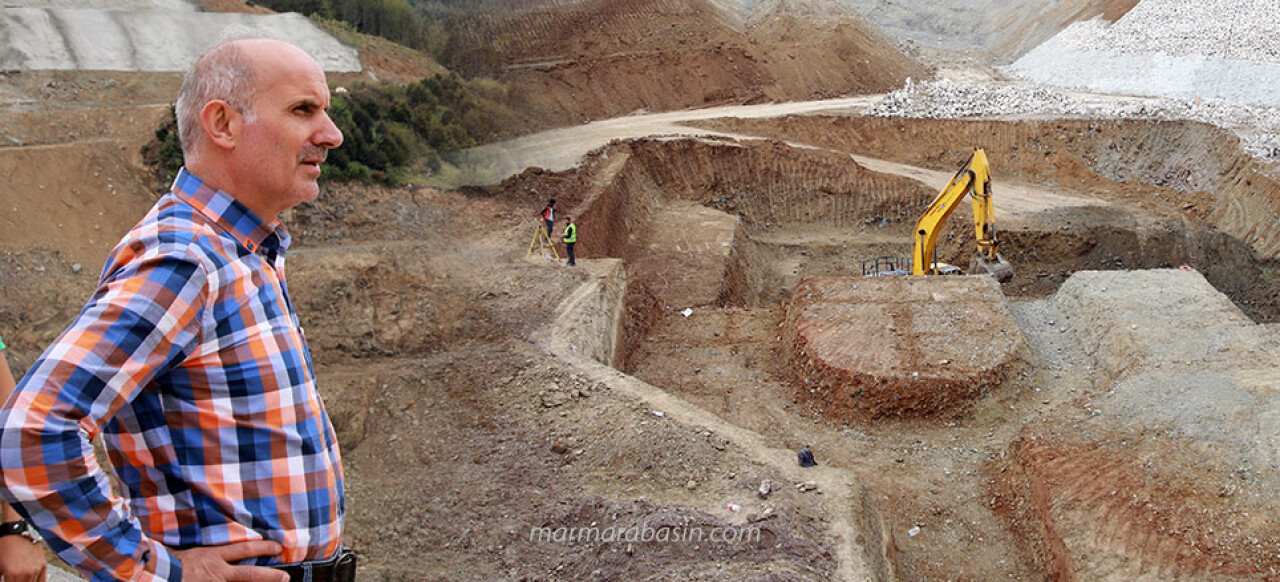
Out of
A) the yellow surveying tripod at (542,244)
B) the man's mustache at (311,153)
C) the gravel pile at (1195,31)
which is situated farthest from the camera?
the gravel pile at (1195,31)

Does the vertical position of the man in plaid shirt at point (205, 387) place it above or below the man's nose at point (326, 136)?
below

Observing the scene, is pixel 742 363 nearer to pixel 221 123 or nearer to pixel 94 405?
pixel 221 123

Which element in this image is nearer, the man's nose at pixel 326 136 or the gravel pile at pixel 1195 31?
the man's nose at pixel 326 136

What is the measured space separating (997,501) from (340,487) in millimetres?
8695

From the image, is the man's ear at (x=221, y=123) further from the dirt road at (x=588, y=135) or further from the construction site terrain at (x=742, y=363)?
the dirt road at (x=588, y=135)

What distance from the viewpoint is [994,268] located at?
14516mm

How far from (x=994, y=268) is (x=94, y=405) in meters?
14.5

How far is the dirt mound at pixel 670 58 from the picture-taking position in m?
25.1

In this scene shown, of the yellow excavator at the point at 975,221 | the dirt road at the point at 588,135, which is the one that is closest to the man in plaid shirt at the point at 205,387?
the dirt road at the point at 588,135

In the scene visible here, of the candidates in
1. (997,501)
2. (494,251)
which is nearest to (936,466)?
(997,501)

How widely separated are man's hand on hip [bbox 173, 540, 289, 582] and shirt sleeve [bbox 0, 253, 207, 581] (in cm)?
9

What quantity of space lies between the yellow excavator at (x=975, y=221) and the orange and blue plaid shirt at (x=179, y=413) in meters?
13.7

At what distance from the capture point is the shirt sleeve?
1.91 metres

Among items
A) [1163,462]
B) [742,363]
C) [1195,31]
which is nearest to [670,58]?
[1195,31]
